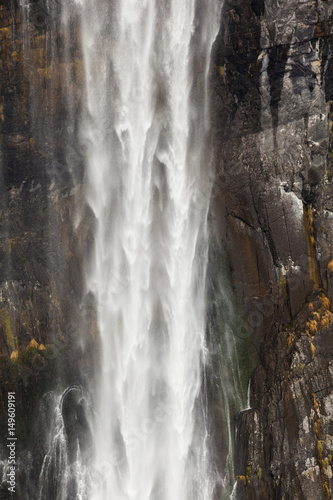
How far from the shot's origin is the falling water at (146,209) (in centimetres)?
1970

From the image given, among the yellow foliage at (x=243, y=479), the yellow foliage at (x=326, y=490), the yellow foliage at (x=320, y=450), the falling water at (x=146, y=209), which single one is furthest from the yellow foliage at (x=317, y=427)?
the falling water at (x=146, y=209)

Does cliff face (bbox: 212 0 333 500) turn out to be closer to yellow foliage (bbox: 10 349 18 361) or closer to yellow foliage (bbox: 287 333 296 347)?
yellow foliage (bbox: 287 333 296 347)

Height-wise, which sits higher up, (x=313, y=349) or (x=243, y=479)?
(x=313, y=349)

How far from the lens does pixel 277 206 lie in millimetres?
19203

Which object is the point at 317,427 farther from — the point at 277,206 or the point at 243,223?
the point at 277,206

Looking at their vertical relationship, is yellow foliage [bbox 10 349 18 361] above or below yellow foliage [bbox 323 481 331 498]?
above

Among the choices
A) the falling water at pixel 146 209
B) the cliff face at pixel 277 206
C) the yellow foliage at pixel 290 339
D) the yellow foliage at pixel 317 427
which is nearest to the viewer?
the yellow foliage at pixel 317 427

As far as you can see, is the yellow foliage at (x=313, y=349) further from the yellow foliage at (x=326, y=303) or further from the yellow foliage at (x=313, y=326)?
the yellow foliage at (x=326, y=303)

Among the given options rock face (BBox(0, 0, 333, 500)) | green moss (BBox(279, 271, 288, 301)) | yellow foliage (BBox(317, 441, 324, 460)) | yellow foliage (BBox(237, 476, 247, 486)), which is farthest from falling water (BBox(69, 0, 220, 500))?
yellow foliage (BBox(317, 441, 324, 460))

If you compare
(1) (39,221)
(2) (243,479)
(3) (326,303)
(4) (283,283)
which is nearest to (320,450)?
(2) (243,479)

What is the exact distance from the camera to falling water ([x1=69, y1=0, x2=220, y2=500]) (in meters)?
19.7

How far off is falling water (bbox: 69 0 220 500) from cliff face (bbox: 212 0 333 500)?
95 centimetres

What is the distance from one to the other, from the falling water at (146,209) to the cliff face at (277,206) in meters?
0.95

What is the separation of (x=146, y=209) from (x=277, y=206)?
4016 mm
